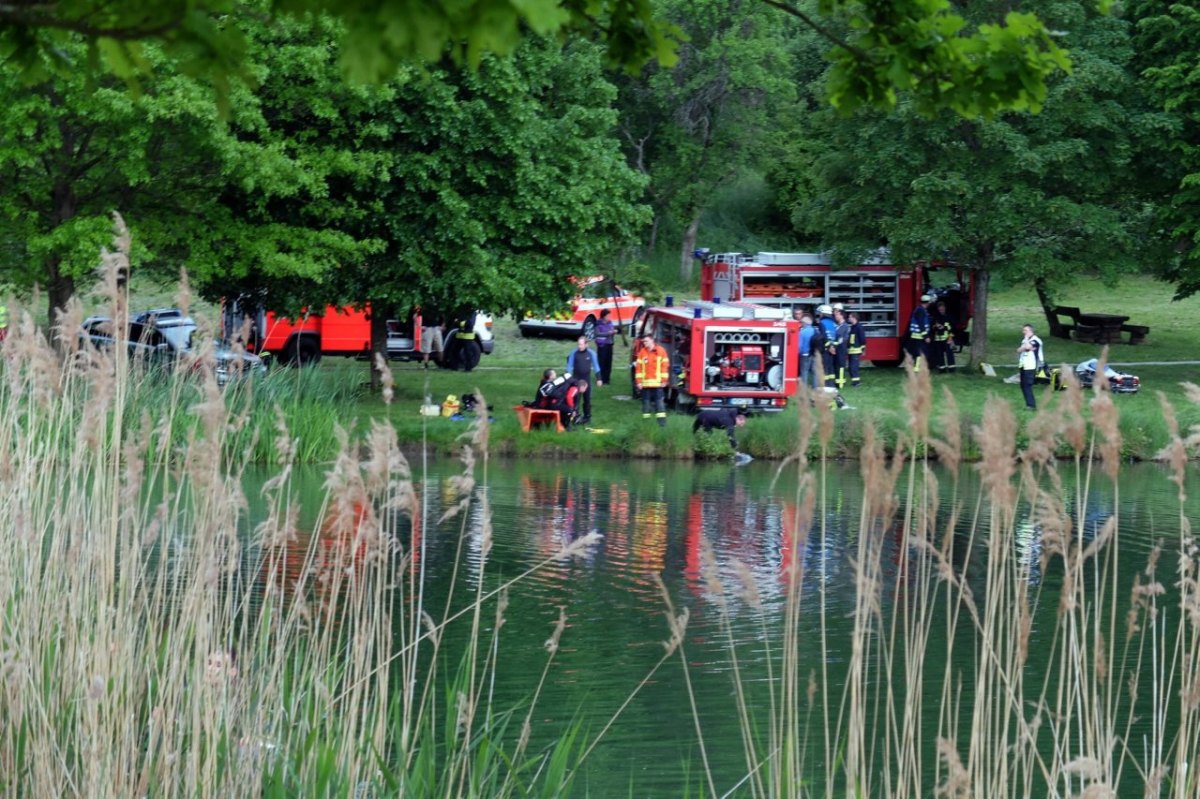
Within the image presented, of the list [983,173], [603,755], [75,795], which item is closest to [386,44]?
[75,795]

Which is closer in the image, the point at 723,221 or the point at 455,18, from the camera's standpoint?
the point at 455,18

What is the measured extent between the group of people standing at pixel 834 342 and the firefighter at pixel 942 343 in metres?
2.10

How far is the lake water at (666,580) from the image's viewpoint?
33.6 feet

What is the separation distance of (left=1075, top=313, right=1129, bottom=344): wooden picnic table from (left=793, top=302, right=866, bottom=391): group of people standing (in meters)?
9.20

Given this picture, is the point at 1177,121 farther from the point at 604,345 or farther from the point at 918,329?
the point at 604,345

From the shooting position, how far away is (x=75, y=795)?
17.4 ft

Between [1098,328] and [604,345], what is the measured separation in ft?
45.5

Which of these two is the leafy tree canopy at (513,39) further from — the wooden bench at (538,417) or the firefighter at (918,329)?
the firefighter at (918,329)

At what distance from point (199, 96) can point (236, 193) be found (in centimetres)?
364

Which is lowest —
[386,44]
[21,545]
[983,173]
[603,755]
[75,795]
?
[603,755]

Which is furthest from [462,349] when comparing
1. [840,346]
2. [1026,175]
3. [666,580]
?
[666,580]

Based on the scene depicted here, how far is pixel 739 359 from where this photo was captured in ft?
97.3

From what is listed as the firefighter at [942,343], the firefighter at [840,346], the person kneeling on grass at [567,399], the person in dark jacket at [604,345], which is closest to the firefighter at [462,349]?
the person in dark jacket at [604,345]

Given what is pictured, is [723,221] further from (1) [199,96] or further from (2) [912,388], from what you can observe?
(2) [912,388]
